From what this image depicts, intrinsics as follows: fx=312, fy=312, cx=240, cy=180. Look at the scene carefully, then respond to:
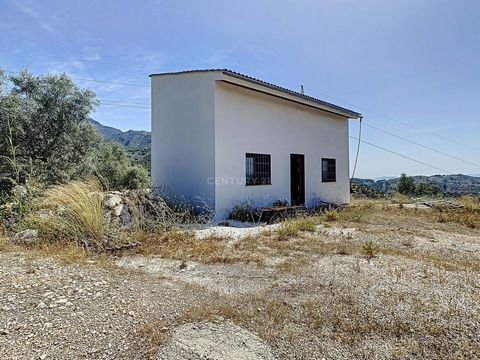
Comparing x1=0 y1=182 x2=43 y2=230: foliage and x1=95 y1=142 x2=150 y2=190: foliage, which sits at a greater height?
x1=95 y1=142 x2=150 y2=190: foliage

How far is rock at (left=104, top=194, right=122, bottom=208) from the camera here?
680 centimetres

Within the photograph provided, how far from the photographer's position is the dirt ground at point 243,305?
2.49 meters

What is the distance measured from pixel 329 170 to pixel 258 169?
5068 mm

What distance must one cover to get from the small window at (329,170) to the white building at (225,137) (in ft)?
6.64

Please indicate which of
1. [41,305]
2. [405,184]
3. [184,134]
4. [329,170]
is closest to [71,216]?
[41,305]

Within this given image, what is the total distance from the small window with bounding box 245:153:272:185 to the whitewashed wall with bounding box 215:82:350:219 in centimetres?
18

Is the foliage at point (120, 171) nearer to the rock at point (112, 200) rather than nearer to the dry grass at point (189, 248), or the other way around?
the rock at point (112, 200)

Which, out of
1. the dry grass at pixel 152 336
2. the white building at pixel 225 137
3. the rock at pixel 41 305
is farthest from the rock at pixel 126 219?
the dry grass at pixel 152 336

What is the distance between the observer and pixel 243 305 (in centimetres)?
332

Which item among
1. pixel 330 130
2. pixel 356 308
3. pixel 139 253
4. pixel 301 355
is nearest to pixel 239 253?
pixel 139 253

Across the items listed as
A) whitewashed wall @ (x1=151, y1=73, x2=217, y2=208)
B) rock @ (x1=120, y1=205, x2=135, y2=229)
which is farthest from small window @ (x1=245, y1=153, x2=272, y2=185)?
rock @ (x1=120, y1=205, x2=135, y2=229)

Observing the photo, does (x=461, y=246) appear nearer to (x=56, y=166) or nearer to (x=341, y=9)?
(x=341, y=9)

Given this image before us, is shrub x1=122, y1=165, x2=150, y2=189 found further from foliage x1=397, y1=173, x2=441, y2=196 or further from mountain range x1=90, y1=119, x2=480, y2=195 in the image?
foliage x1=397, y1=173, x2=441, y2=196

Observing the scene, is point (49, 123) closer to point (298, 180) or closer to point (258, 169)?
point (258, 169)
